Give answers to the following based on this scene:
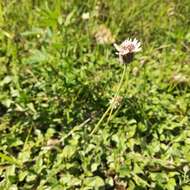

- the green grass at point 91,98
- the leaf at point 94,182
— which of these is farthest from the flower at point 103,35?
the leaf at point 94,182

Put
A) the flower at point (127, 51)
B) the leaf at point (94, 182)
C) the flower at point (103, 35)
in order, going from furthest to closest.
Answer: the flower at point (103, 35) < the leaf at point (94, 182) < the flower at point (127, 51)

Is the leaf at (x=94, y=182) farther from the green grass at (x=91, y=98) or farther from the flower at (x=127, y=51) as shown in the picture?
the flower at (x=127, y=51)

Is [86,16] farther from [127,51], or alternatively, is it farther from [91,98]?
[127,51]

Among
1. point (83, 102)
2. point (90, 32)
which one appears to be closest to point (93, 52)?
point (90, 32)

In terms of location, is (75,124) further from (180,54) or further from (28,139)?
(180,54)

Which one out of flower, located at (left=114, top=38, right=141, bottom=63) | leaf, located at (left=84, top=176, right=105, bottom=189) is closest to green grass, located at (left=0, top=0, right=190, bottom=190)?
leaf, located at (left=84, top=176, right=105, bottom=189)

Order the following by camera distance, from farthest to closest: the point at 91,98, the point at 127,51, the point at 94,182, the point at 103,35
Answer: the point at 103,35 → the point at 91,98 → the point at 94,182 → the point at 127,51

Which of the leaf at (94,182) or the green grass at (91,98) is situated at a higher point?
the green grass at (91,98)

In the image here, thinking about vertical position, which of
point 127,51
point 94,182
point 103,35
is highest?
point 103,35

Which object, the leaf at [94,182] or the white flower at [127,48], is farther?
the leaf at [94,182]

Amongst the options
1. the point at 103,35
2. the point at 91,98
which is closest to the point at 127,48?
the point at 91,98
